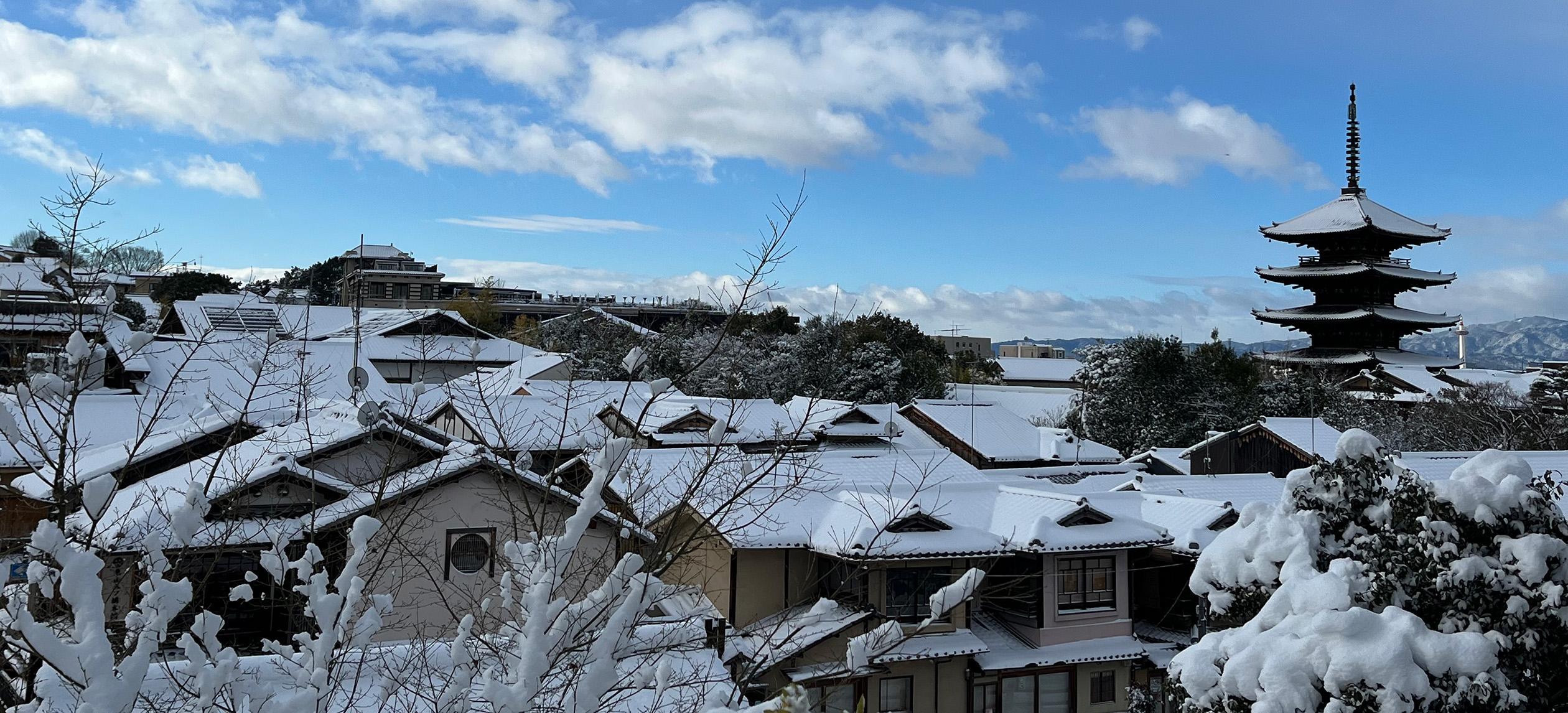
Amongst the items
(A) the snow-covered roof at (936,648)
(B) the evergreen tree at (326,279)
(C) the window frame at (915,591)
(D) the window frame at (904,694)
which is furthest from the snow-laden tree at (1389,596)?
(B) the evergreen tree at (326,279)

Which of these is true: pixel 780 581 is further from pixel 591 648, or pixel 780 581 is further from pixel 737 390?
pixel 591 648

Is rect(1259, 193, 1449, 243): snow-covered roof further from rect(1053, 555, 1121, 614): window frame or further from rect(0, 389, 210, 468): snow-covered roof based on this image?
rect(0, 389, 210, 468): snow-covered roof

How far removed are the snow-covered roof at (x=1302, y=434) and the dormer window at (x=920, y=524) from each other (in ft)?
39.4

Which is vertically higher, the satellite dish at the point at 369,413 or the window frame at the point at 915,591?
the satellite dish at the point at 369,413

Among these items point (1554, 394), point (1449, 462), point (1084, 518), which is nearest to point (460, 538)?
point (1084, 518)

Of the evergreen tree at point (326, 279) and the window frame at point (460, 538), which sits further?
the evergreen tree at point (326, 279)

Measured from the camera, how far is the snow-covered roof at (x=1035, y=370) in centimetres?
5806

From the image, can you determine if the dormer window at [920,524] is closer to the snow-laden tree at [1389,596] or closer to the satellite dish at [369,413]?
the snow-laden tree at [1389,596]

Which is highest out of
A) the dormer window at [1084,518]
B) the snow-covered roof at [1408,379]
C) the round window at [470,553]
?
the snow-covered roof at [1408,379]

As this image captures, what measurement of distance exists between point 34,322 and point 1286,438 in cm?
2246

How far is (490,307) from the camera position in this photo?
57.1 metres

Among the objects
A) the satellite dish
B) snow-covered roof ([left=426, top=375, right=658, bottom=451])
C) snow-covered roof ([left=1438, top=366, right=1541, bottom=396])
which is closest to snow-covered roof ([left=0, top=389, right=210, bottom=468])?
snow-covered roof ([left=426, top=375, right=658, bottom=451])

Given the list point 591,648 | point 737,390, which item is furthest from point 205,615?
point 737,390

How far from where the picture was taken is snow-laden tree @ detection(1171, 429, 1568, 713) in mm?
5402
